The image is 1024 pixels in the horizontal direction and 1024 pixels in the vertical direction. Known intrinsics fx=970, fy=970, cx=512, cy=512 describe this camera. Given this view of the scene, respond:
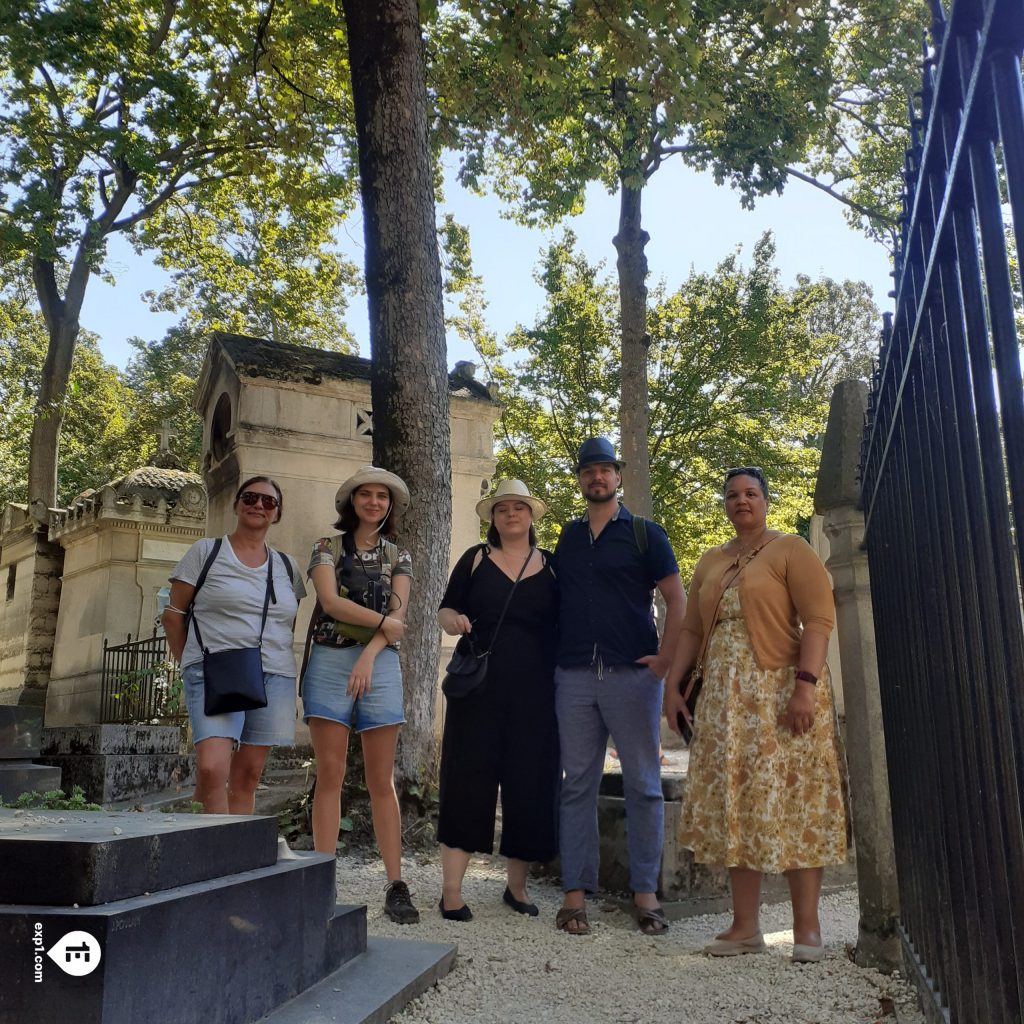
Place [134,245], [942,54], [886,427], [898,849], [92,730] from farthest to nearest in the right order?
[134,245] < [92,730] < [898,849] < [886,427] < [942,54]

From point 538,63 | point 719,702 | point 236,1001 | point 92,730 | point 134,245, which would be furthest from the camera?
point 134,245

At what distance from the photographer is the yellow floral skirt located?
12.7 feet

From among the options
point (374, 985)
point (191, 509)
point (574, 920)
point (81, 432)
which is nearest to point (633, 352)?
point (191, 509)

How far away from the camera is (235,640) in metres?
4.48

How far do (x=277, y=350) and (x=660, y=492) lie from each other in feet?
30.9

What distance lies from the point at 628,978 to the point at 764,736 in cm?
108

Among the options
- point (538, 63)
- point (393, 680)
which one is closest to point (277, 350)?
point (538, 63)

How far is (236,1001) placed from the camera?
277 cm

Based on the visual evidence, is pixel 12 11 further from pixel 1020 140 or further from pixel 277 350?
pixel 1020 140

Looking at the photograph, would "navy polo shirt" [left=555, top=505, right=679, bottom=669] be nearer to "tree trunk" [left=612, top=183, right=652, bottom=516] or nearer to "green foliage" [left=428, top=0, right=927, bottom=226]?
"green foliage" [left=428, top=0, right=927, bottom=226]

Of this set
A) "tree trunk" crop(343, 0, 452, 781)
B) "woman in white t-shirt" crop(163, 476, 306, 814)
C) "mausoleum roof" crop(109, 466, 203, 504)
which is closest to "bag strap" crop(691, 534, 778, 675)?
"woman in white t-shirt" crop(163, 476, 306, 814)

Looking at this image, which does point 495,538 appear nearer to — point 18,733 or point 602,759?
point 602,759

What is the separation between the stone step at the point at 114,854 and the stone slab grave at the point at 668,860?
7.59 feet

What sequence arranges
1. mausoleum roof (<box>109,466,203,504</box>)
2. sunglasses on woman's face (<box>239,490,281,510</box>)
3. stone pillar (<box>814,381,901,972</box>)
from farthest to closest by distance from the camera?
mausoleum roof (<box>109,466,203,504</box>), sunglasses on woman's face (<box>239,490,281,510</box>), stone pillar (<box>814,381,901,972</box>)
